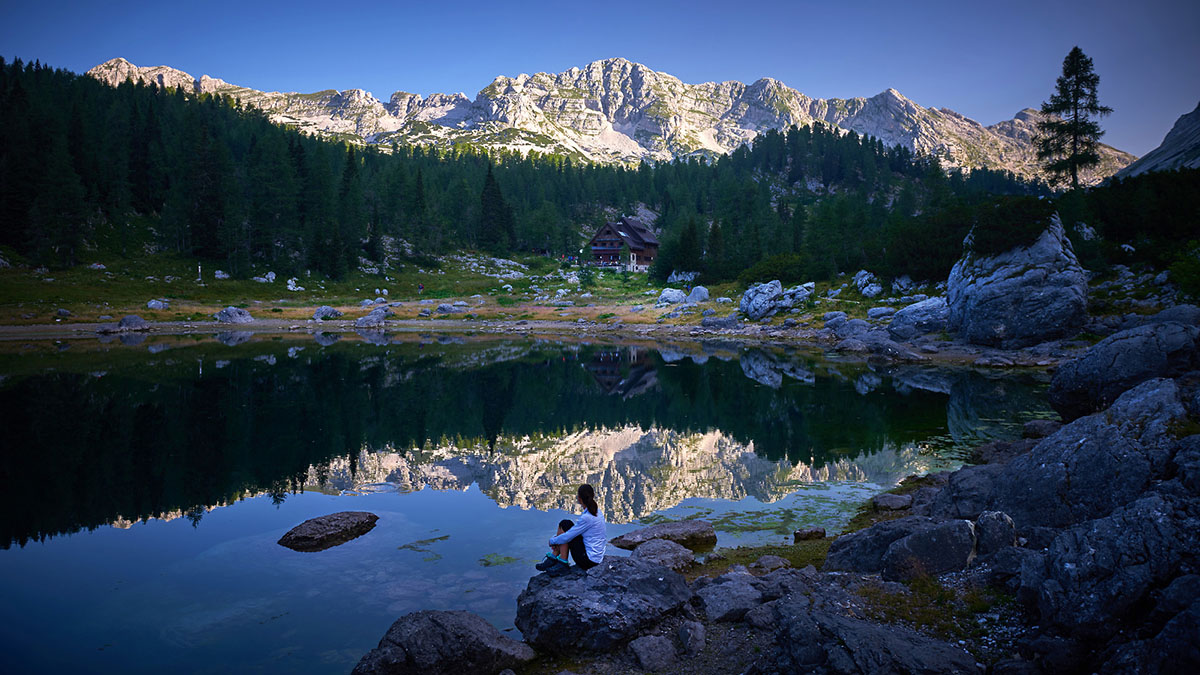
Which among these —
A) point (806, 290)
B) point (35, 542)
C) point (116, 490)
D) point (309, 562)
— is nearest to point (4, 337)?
point (116, 490)

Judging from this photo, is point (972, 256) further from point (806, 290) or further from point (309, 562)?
point (309, 562)

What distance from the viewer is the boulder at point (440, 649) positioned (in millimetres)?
9445

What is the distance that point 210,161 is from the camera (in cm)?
9688

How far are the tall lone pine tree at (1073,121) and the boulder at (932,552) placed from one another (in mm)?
67873

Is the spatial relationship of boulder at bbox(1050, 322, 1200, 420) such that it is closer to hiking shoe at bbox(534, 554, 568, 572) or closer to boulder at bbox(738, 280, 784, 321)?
hiking shoe at bbox(534, 554, 568, 572)

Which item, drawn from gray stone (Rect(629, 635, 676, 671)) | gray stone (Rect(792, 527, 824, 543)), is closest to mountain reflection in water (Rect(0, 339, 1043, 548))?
gray stone (Rect(792, 527, 824, 543))

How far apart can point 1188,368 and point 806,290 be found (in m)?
62.1

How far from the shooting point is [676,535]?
53.5ft

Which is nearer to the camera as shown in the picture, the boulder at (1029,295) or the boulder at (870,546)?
the boulder at (870,546)

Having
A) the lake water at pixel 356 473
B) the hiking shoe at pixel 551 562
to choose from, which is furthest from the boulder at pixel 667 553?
the hiking shoe at pixel 551 562

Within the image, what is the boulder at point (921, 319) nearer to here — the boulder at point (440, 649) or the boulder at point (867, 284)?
the boulder at point (867, 284)

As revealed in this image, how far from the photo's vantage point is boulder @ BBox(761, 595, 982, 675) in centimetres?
732

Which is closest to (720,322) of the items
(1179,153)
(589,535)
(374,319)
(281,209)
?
(374,319)

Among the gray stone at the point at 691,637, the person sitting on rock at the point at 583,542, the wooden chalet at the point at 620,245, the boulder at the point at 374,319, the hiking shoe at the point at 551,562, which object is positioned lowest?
the gray stone at the point at 691,637
